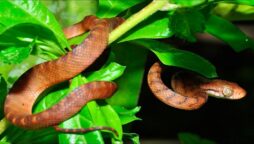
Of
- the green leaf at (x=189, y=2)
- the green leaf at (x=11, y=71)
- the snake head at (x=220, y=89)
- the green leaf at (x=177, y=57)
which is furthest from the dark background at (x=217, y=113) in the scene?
the green leaf at (x=189, y=2)

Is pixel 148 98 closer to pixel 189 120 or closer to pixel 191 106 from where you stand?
pixel 189 120

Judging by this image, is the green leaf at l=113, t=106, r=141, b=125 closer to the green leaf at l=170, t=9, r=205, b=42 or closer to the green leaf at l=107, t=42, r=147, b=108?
the green leaf at l=170, t=9, r=205, b=42

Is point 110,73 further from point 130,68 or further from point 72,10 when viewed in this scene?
point 72,10

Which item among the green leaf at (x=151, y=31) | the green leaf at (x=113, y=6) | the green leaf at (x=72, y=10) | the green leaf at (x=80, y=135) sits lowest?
the green leaf at (x=80, y=135)

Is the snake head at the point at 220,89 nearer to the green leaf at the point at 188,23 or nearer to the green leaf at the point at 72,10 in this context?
the green leaf at the point at 72,10

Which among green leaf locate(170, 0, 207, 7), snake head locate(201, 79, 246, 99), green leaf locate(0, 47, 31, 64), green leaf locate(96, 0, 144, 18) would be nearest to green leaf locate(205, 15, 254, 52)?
green leaf locate(96, 0, 144, 18)

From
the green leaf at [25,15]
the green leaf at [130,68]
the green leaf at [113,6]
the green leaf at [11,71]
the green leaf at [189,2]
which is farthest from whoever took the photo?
the green leaf at [130,68]
